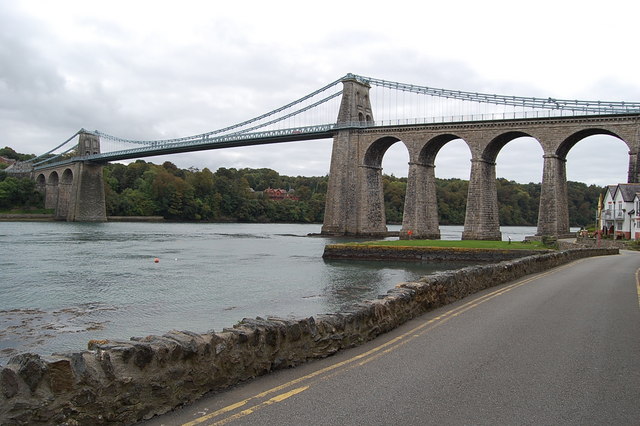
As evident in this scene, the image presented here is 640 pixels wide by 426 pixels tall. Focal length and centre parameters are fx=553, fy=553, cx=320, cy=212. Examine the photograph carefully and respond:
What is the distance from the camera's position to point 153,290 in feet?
65.4

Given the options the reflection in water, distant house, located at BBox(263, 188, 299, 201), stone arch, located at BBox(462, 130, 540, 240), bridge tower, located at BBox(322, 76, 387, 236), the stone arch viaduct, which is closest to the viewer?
the reflection in water

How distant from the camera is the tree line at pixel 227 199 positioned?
113688 mm

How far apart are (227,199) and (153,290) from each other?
349ft

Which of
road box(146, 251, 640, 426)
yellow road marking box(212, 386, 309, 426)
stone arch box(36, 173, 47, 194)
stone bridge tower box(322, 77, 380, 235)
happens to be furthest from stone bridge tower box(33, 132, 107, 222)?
yellow road marking box(212, 386, 309, 426)

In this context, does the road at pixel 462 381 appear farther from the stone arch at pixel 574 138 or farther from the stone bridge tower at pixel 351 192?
the stone bridge tower at pixel 351 192

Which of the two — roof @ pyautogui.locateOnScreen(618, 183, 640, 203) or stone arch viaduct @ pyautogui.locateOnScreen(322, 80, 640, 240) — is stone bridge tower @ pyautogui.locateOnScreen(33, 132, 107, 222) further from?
roof @ pyautogui.locateOnScreen(618, 183, 640, 203)

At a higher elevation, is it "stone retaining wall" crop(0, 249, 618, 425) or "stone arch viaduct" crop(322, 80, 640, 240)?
"stone arch viaduct" crop(322, 80, 640, 240)

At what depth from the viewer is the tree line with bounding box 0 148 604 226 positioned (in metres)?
114

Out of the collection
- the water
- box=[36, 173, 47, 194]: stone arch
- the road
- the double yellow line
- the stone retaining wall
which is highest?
box=[36, 173, 47, 194]: stone arch

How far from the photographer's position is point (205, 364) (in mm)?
4816

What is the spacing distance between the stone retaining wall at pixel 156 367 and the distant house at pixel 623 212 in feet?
135

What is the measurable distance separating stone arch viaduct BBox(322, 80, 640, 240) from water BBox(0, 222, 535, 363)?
20.2 metres

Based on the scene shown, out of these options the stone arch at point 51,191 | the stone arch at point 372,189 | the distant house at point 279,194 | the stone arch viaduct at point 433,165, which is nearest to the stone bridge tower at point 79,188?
the stone arch at point 51,191

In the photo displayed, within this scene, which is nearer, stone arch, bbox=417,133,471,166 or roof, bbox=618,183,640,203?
roof, bbox=618,183,640,203
